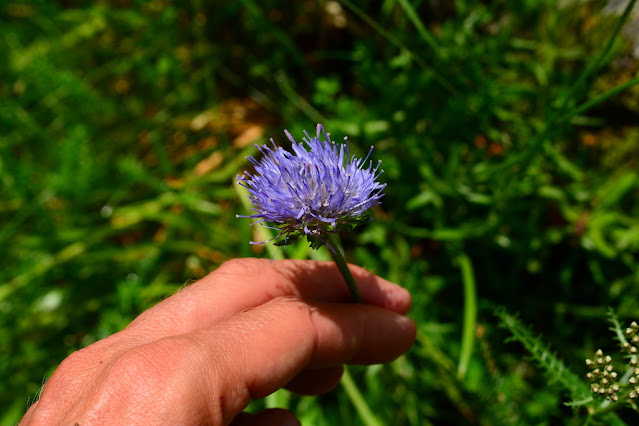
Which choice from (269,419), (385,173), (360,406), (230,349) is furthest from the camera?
(385,173)

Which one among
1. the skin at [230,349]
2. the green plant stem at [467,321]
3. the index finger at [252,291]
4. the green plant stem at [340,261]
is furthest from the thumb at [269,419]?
the green plant stem at [467,321]

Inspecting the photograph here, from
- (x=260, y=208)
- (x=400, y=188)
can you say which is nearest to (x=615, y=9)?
(x=400, y=188)

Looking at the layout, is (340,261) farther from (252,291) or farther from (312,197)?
(252,291)

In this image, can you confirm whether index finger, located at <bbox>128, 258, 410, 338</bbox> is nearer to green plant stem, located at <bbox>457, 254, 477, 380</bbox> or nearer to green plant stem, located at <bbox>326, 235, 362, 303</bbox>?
green plant stem, located at <bbox>326, 235, 362, 303</bbox>

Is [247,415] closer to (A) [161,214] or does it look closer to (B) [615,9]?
(A) [161,214]

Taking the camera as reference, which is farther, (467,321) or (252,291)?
(467,321)

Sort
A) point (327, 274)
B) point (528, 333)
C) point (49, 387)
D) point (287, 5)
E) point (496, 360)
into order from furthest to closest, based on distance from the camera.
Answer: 1. point (287, 5)
2. point (496, 360)
3. point (327, 274)
4. point (528, 333)
5. point (49, 387)

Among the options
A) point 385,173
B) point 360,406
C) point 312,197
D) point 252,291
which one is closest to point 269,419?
point 252,291
